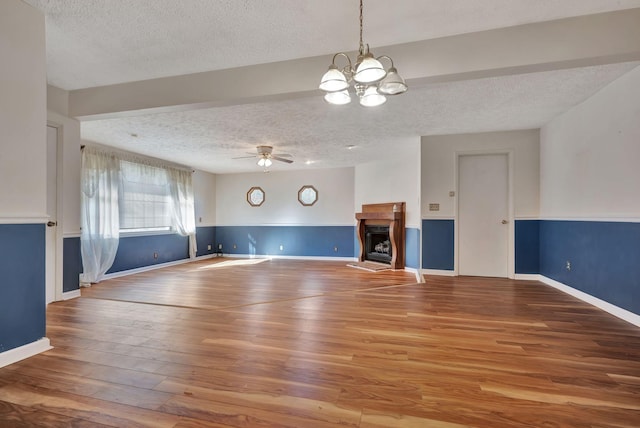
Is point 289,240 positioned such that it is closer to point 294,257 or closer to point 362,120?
point 294,257

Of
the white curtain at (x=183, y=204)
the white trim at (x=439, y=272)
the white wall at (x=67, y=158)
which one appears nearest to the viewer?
the white wall at (x=67, y=158)

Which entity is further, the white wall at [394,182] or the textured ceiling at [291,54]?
the white wall at [394,182]

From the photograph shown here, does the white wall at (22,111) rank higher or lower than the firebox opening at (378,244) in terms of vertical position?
higher

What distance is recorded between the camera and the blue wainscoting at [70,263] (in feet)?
11.7

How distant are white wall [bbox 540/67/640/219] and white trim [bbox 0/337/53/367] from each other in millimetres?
4958

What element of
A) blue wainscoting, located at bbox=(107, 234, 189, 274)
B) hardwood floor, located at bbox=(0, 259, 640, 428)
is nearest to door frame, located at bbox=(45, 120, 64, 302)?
hardwood floor, located at bbox=(0, 259, 640, 428)

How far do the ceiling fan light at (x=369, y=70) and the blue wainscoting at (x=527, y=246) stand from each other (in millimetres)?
4102

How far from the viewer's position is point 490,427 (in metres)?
1.34

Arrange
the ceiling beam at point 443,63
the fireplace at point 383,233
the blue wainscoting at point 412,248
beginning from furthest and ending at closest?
the fireplace at point 383,233
the blue wainscoting at point 412,248
the ceiling beam at point 443,63

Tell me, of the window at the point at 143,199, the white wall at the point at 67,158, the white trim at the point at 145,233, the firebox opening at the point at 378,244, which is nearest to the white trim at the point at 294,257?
the firebox opening at the point at 378,244

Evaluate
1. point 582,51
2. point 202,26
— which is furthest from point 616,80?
point 202,26

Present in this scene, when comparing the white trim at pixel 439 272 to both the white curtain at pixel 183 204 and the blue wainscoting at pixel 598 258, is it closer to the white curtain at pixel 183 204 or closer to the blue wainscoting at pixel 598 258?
the blue wainscoting at pixel 598 258

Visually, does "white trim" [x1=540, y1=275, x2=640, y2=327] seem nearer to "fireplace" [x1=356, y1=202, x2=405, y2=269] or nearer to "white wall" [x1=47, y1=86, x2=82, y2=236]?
"fireplace" [x1=356, y1=202, x2=405, y2=269]

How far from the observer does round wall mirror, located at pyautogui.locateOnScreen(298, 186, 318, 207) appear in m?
7.75
